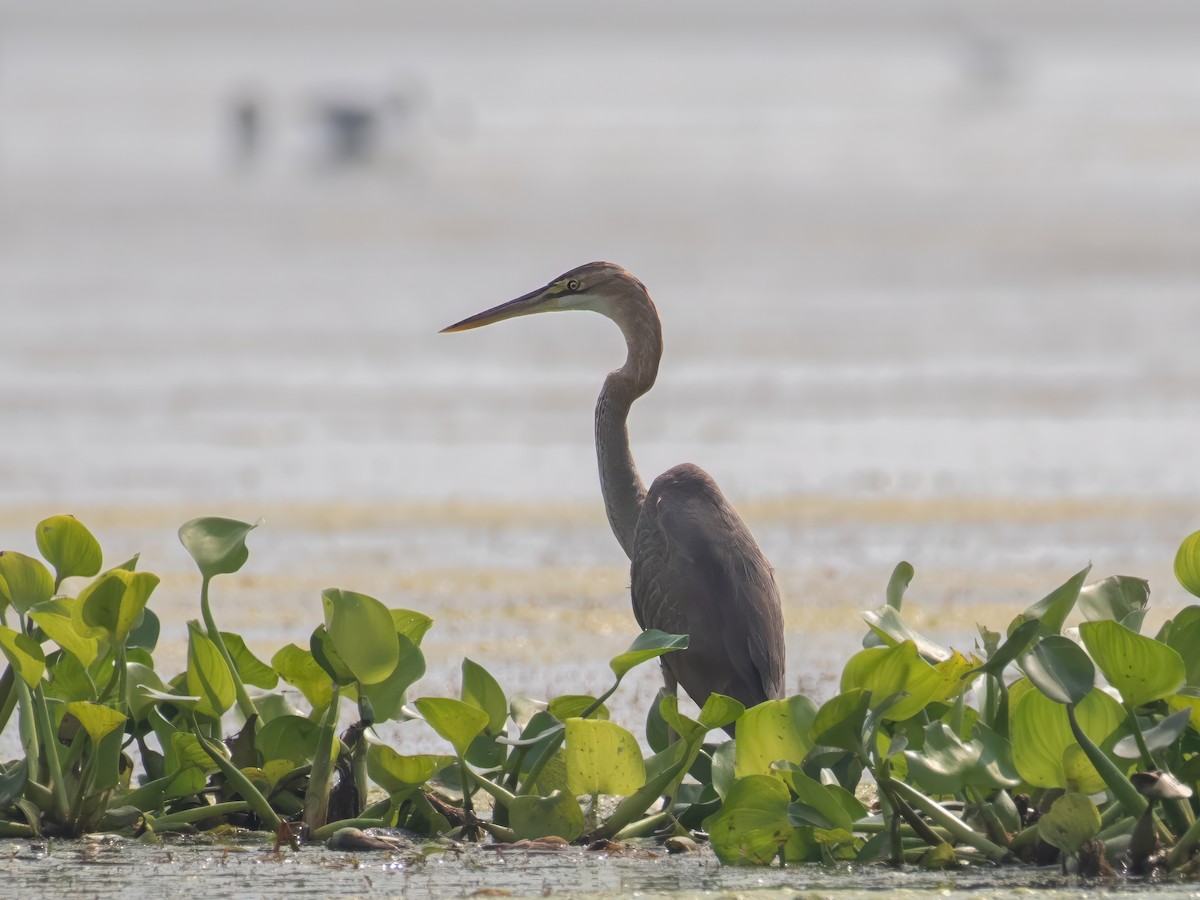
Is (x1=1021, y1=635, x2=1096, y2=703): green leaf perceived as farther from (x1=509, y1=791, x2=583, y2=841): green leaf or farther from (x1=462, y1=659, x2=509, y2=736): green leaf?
(x1=462, y1=659, x2=509, y2=736): green leaf

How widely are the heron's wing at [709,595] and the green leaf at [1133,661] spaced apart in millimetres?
1056

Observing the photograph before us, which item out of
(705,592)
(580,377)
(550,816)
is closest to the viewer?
(550,816)

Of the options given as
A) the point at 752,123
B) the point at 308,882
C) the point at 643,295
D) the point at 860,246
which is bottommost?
the point at 308,882

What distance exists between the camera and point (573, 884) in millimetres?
4191

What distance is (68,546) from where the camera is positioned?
4734mm

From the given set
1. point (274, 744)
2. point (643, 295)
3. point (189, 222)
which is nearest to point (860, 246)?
point (189, 222)

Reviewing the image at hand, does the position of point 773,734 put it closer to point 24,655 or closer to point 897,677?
point 897,677

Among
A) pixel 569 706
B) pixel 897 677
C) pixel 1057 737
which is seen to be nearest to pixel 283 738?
pixel 569 706

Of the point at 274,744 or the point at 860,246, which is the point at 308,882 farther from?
the point at 860,246

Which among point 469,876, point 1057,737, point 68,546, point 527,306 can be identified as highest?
point 527,306

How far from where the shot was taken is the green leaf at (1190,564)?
458 centimetres

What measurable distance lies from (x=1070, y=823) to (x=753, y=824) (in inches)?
26.8

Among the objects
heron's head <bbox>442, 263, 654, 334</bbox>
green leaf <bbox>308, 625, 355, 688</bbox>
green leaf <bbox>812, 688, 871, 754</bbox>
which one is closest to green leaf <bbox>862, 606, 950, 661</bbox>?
green leaf <bbox>812, 688, 871, 754</bbox>

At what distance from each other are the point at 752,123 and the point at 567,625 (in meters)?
42.0
